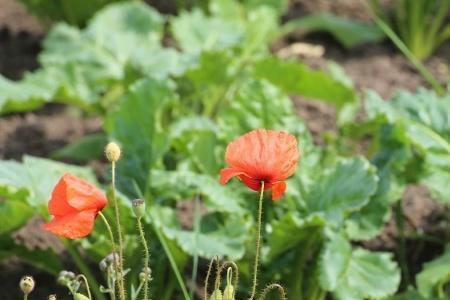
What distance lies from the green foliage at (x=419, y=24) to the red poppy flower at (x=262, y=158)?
2.28m

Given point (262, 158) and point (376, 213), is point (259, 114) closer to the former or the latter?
point (376, 213)

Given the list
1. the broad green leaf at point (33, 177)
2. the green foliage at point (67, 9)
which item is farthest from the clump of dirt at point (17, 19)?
the broad green leaf at point (33, 177)

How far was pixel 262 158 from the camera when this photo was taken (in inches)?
68.6

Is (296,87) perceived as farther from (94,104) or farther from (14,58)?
(14,58)

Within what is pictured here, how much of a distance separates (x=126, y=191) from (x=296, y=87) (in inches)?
28.0

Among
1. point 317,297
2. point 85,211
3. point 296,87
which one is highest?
point 85,211

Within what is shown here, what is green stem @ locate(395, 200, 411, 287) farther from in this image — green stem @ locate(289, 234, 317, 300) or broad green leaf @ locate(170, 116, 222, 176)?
broad green leaf @ locate(170, 116, 222, 176)

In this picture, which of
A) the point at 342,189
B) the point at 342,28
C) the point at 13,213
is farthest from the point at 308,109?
the point at 13,213

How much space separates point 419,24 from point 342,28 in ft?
1.01

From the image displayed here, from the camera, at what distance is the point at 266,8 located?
3.70 m

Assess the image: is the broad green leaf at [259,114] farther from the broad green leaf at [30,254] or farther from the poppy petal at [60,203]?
the poppy petal at [60,203]

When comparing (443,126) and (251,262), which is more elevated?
(443,126)

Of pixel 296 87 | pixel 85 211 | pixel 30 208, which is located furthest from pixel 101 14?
pixel 85 211

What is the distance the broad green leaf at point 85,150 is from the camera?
3293 mm
